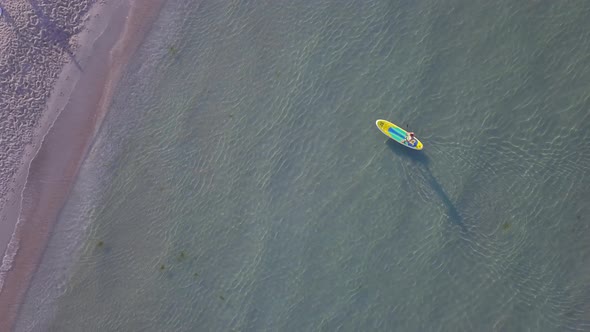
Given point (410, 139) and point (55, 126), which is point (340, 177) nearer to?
point (410, 139)

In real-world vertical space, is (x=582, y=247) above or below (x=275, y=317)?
above

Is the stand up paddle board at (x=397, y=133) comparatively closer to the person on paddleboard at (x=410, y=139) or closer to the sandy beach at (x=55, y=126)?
the person on paddleboard at (x=410, y=139)

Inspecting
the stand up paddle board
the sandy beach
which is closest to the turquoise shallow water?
the stand up paddle board

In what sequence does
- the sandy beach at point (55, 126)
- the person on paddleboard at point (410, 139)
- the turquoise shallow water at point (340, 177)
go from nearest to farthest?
the turquoise shallow water at point (340, 177) < the person on paddleboard at point (410, 139) < the sandy beach at point (55, 126)

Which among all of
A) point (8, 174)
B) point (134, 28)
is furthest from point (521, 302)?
point (8, 174)

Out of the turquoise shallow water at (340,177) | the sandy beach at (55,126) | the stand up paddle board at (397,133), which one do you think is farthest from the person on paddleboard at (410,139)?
the sandy beach at (55,126)

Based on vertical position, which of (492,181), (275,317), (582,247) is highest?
(492,181)

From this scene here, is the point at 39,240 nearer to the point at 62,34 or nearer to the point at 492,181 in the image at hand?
the point at 62,34

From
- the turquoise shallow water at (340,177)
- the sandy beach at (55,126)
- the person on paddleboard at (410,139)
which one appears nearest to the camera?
the turquoise shallow water at (340,177)
